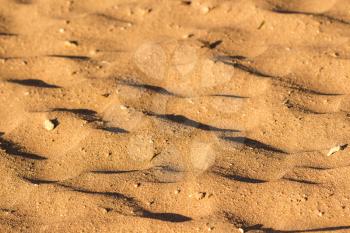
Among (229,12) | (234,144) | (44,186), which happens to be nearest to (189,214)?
(234,144)

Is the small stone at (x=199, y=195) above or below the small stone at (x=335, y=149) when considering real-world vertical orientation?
→ below

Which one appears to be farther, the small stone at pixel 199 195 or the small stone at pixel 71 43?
the small stone at pixel 71 43

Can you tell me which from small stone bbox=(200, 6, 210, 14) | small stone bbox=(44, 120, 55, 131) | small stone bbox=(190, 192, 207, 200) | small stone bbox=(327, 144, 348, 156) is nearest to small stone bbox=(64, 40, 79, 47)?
small stone bbox=(44, 120, 55, 131)

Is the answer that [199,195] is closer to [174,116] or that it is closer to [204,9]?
[174,116]

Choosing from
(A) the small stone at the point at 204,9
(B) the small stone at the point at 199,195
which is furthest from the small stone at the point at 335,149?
(A) the small stone at the point at 204,9

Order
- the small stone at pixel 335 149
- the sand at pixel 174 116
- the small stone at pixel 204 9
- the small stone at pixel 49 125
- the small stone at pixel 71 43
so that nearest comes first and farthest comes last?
the sand at pixel 174 116 → the small stone at pixel 335 149 → the small stone at pixel 49 125 → the small stone at pixel 71 43 → the small stone at pixel 204 9

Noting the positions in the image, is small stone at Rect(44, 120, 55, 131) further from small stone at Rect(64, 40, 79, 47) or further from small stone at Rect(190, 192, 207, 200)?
small stone at Rect(190, 192, 207, 200)

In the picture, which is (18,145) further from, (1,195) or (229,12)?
(229,12)

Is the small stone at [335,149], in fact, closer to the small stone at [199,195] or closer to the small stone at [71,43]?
the small stone at [199,195]
